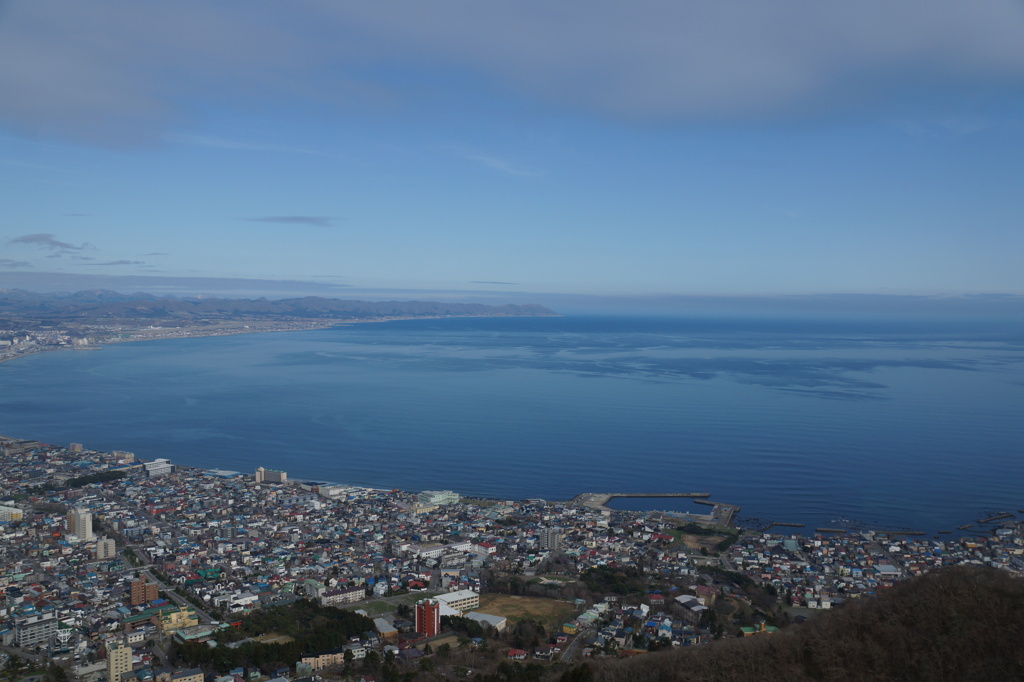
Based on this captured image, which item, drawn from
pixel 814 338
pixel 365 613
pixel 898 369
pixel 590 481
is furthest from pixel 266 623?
pixel 814 338

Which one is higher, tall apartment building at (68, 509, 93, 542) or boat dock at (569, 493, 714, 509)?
tall apartment building at (68, 509, 93, 542)

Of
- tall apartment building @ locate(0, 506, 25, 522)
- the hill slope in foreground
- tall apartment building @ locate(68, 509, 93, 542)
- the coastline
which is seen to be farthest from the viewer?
the coastline

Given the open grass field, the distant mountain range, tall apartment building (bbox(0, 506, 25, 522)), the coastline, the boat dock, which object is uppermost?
the distant mountain range

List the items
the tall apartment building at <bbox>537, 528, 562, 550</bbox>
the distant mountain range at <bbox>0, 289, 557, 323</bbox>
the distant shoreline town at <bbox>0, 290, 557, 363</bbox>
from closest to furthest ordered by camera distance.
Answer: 1. the tall apartment building at <bbox>537, 528, 562, 550</bbox>
2. the distant shoreline town at <bbox>0, 290, 557, 363</bbox>
3. the distant mountain range at <bbox>0, 289, 557, 323</bbox>

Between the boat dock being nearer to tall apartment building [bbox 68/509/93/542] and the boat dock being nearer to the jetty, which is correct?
the jetty

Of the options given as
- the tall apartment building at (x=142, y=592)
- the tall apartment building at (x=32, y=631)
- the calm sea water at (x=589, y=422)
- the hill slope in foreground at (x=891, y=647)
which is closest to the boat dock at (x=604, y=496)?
the calm sea water at (x=589, y=422)

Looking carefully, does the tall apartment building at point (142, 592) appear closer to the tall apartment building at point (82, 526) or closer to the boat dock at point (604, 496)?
the tall apartment building at point (82, 526)

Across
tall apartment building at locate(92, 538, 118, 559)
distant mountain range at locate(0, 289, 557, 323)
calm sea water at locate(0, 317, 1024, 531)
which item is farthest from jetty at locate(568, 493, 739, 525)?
distant mountain range at locate(0, 289, 557, 323)

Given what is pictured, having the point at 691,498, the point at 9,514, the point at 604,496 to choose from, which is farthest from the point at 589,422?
the point at 9,514
